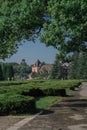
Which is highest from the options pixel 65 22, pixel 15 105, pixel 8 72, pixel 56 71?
pixel 65 22

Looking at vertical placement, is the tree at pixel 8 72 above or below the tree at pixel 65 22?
below

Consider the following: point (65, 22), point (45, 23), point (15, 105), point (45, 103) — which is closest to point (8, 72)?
point (45, 103)

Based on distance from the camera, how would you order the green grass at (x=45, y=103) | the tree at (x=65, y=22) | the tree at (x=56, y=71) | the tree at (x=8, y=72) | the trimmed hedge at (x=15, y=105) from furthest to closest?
the tree at (x=8, y=72)
the tree at (x=56, y=71)
the green grass at (x=45, y=103)
the tree at (x=65, y=22)
the trimmed hedge at (x=15, y=105)

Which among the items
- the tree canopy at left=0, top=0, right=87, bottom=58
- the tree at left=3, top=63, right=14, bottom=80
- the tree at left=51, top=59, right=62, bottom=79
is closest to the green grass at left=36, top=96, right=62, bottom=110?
the tree canopy at left=0, top=0, right=87, bottom=58

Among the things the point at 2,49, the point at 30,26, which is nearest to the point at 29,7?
the point at 30,26

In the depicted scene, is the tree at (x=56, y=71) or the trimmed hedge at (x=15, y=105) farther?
the tree at (x=56, y=71)

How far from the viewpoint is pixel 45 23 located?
23.2 meters

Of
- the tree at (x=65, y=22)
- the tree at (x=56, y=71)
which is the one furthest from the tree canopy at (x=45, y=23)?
the tree at (x=56, y=71)

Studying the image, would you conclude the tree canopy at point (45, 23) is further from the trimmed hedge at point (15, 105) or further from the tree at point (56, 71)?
the tree at point (56, 71)

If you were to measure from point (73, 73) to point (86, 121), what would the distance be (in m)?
153

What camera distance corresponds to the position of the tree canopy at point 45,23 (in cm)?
2067

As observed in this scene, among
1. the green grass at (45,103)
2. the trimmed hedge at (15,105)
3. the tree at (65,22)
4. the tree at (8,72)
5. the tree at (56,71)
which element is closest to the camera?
the trimmed hedge at (15,105)

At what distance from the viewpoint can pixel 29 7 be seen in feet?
76.5

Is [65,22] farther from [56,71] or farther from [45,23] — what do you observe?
[56,71]
